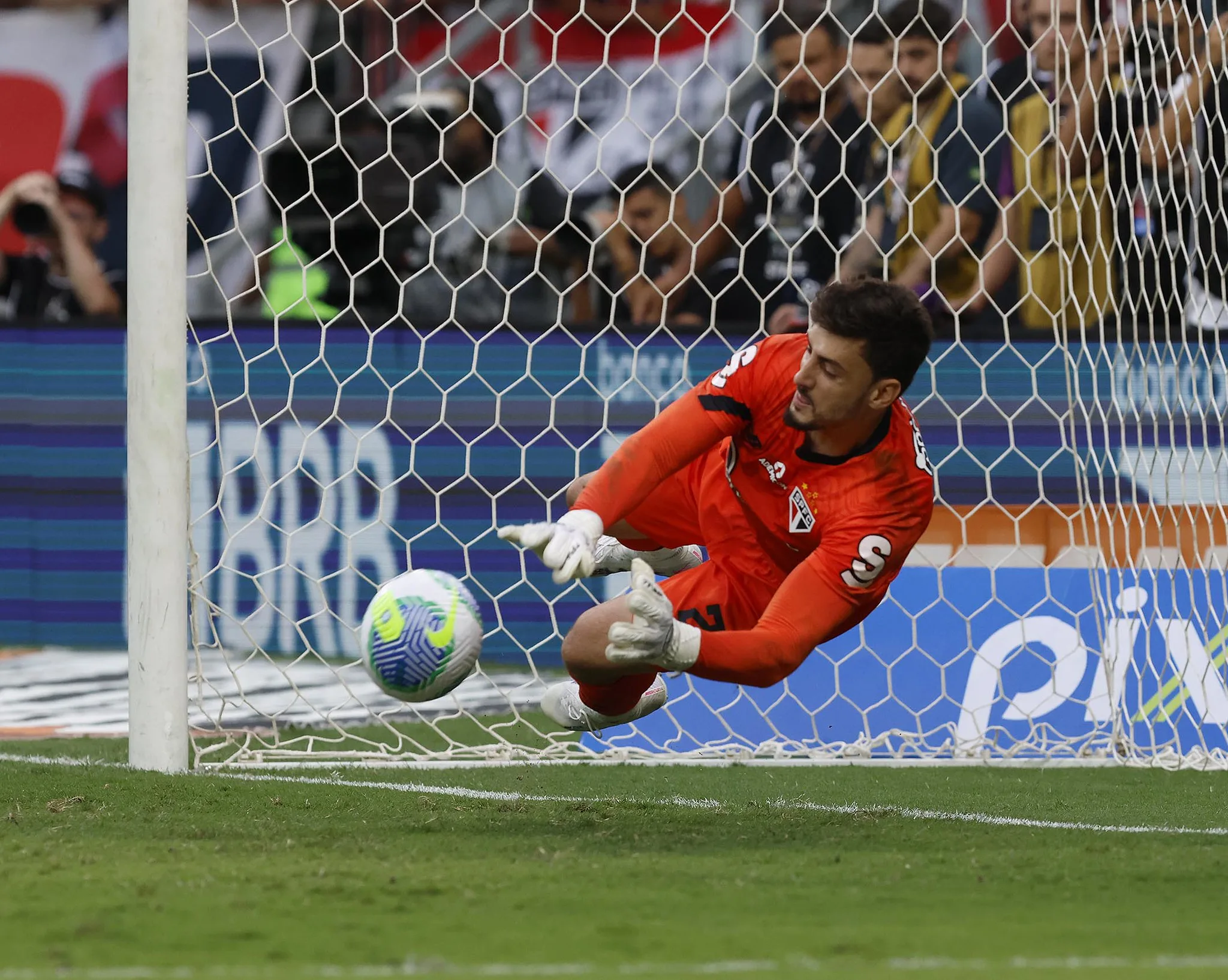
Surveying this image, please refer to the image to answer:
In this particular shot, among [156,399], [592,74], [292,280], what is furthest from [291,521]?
[156,399]

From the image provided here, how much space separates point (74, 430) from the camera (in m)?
8.69

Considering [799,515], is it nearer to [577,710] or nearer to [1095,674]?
[577,710]

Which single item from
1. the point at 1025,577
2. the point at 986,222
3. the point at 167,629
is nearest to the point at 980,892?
the point at 167,629

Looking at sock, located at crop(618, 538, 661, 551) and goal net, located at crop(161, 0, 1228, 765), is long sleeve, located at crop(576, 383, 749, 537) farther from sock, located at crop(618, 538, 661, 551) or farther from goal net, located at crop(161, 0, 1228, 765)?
goal net, located at crop(161, 0, 1228, 765)

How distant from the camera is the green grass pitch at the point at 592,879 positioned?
2770mm

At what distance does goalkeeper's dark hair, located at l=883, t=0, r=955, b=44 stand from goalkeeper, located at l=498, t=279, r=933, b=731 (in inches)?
138

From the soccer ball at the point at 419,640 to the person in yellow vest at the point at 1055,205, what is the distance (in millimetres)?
3223

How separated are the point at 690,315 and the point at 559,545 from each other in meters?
4.72

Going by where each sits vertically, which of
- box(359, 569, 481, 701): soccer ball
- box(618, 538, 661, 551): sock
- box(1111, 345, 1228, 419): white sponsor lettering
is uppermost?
box(1111, 345, 1228, 419): white sponsor lettering

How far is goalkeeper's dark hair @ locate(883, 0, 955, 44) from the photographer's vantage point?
24.2ft

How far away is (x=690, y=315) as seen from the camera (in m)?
8.38

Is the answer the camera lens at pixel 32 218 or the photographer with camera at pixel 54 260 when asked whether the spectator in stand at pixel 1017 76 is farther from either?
the camera lens at pixel 32 218

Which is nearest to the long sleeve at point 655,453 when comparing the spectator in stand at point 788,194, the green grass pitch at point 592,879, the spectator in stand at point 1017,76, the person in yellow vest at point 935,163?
the green grass pitch at point 592,879

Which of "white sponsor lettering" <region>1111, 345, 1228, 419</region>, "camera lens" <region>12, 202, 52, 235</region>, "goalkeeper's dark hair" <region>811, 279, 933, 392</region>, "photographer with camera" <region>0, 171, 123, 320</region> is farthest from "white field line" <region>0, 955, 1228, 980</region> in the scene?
"camera lens" <region>12, 202, 52, 235</region>
